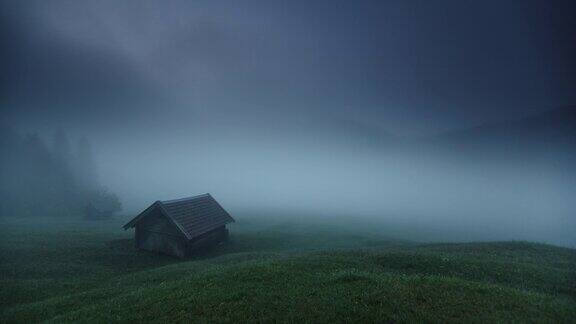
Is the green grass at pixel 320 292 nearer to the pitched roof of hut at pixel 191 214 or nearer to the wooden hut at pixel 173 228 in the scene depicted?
the wooden hut at pixel 173 228

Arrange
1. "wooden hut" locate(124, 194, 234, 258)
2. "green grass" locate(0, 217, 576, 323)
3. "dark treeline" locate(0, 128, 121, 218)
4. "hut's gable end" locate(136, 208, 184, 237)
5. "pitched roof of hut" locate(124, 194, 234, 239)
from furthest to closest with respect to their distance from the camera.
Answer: "dark treeline" locate(0, 128, 121, 218), "hut's gable end" locate(136, 208, 184, 237), "pitched roof of hut" locate(124, 194, 234, 239), "wooden hut" locate(124, 194, 234, 258), "green grass" locate(0, 217, 576, 323)

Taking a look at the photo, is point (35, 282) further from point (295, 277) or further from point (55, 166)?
point (55, 166)

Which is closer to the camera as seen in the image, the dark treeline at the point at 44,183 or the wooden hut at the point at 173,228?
the wooden hut at the point at 173,228

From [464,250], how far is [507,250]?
3.80 metres

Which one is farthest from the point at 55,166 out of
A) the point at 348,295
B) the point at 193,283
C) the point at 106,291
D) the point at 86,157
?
the point at 348,295

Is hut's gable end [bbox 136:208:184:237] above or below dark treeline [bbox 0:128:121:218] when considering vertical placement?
below

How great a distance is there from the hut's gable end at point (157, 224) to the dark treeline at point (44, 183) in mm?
48441

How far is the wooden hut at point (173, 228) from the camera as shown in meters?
34.1

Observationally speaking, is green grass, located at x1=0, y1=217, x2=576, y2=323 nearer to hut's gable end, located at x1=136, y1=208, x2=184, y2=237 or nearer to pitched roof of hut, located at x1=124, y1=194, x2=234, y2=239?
hut's gable end, located at x1=136, y1=208, x2=184, y2=237

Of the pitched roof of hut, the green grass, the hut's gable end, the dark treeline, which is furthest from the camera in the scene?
the dark treeline

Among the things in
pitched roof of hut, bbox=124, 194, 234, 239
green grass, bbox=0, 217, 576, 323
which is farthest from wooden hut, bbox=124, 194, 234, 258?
green grass, bbox=0, 217, 576, 323

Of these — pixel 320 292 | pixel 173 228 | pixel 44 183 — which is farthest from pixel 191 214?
pixel 44 183

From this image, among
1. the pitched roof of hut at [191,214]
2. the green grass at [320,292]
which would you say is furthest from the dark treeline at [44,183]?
the green grass at [320,292]

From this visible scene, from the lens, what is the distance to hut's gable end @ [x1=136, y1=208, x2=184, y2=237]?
3462cm
